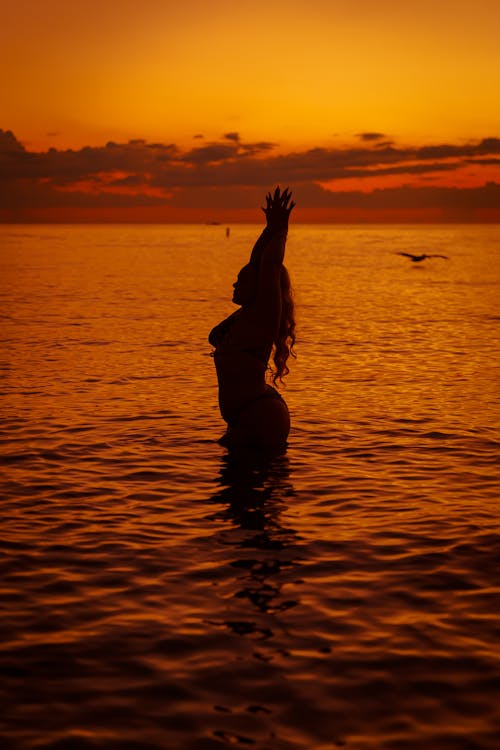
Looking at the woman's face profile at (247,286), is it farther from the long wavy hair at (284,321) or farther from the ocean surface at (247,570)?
the ocean surface at (247,570)

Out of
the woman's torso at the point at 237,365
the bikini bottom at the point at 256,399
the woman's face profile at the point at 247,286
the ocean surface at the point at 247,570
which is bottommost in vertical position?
the ocean surface at the point at 247,570

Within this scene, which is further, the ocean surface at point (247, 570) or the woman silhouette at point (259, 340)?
the woman silhouette at point (259, 340)

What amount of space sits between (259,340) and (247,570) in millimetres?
3724

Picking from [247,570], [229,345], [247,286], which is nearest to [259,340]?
[229,345]

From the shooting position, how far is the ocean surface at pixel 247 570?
5125mm

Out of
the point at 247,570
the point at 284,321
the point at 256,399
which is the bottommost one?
the point at 247,570

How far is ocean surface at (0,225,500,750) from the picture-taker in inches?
202

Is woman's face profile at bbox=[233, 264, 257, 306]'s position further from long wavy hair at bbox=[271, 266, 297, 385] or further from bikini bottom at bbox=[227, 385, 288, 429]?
bikini bottom at bbox=[227, 385, 288, 429]

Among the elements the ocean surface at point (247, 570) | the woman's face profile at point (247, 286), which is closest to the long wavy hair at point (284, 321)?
the woman's face profile at point (247, 286)

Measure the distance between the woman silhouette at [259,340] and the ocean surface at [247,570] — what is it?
51cm

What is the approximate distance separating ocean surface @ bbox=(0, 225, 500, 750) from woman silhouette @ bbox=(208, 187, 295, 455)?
51 cm

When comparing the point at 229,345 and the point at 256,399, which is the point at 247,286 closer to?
the point at 229,345

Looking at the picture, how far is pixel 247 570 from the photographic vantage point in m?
7.27

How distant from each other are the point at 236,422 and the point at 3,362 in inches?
427
